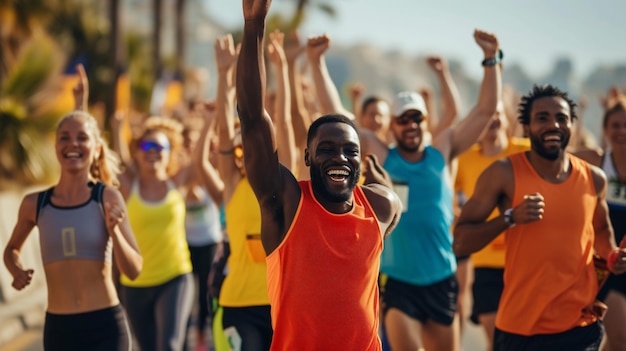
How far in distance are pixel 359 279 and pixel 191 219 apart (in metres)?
5.50

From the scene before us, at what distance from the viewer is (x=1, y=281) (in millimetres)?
11359

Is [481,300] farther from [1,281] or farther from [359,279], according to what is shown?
[1,281]

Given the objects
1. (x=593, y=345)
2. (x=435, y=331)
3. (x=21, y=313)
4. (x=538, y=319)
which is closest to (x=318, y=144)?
(x=538, y=319)

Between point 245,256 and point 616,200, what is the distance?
267 centimetres

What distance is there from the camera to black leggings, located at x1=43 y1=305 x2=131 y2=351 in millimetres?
5406

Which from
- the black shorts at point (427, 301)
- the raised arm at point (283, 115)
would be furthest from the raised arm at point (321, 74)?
the black shorts at point (427, 301)

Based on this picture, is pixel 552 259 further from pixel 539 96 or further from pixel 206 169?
pixel 206 169

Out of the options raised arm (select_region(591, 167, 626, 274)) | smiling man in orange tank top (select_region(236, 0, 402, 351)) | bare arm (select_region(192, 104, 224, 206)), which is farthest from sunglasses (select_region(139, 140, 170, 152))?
smiling man in orange tank top (select_region(236, 0, 402, 351))

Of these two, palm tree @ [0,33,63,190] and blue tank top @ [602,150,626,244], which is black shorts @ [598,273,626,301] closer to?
blue tank top @ [602,150,626,244]

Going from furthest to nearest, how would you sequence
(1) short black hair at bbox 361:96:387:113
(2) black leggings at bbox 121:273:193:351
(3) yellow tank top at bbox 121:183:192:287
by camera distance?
1. (1) short black hair at bbox 361:96:387:113
2. (3) yellow tank top at bbox 121:183:192:287
3. (2) black leggings at bbox 121:273:193:351

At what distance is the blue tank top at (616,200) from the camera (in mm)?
6824

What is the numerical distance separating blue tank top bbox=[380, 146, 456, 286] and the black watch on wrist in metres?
0.70

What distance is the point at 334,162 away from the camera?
13.4 feet

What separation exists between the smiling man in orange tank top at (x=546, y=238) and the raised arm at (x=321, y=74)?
145 centimetres
